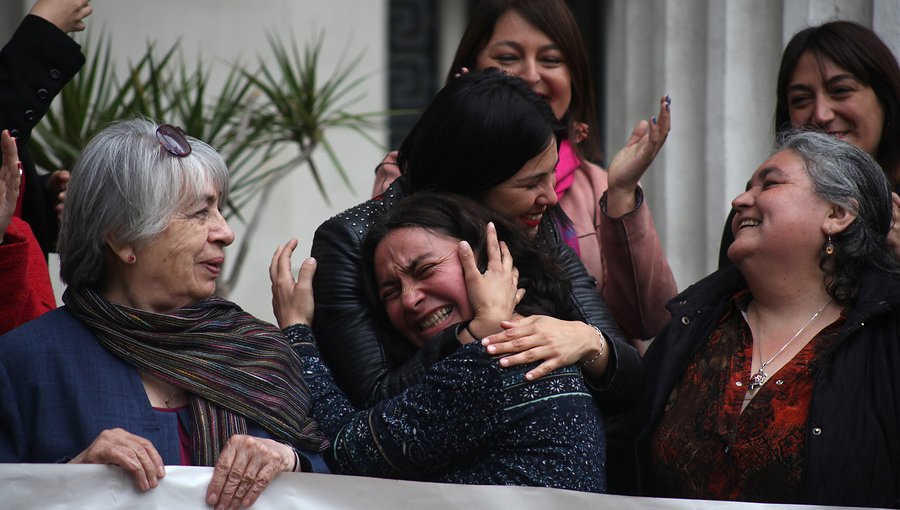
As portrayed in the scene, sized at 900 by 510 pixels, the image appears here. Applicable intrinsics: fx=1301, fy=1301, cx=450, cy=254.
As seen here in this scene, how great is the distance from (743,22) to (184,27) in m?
3.16

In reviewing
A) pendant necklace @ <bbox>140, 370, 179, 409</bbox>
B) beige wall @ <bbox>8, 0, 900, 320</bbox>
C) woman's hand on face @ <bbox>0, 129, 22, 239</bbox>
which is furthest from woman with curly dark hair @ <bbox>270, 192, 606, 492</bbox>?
beige wall @ <bbox>8, 0, 900, 320</bbox>

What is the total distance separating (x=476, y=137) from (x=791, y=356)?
1028 mm

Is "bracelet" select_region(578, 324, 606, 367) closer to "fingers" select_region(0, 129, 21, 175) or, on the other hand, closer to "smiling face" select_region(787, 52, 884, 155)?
"smiling face" select_region(787, 52, 884, 155)

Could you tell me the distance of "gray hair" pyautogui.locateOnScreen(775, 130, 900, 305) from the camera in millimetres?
3463

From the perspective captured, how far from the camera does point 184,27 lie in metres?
7.36

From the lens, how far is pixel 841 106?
4008 mm

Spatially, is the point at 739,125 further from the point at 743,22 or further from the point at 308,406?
the point at 308,406

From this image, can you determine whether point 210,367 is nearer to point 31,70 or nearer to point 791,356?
point 31,70

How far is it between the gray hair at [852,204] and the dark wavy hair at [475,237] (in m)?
0.73

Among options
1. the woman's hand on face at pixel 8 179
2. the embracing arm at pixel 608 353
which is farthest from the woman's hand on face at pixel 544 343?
the woman's hand on face at pixel 8 179

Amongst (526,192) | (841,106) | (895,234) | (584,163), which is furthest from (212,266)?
(841,106)

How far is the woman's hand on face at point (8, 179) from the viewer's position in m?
3.31

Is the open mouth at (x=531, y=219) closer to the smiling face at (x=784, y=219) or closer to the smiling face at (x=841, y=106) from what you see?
the smiling face at (x=784, y=219)

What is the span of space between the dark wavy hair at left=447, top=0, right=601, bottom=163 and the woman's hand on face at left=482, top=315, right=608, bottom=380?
1409 mm
